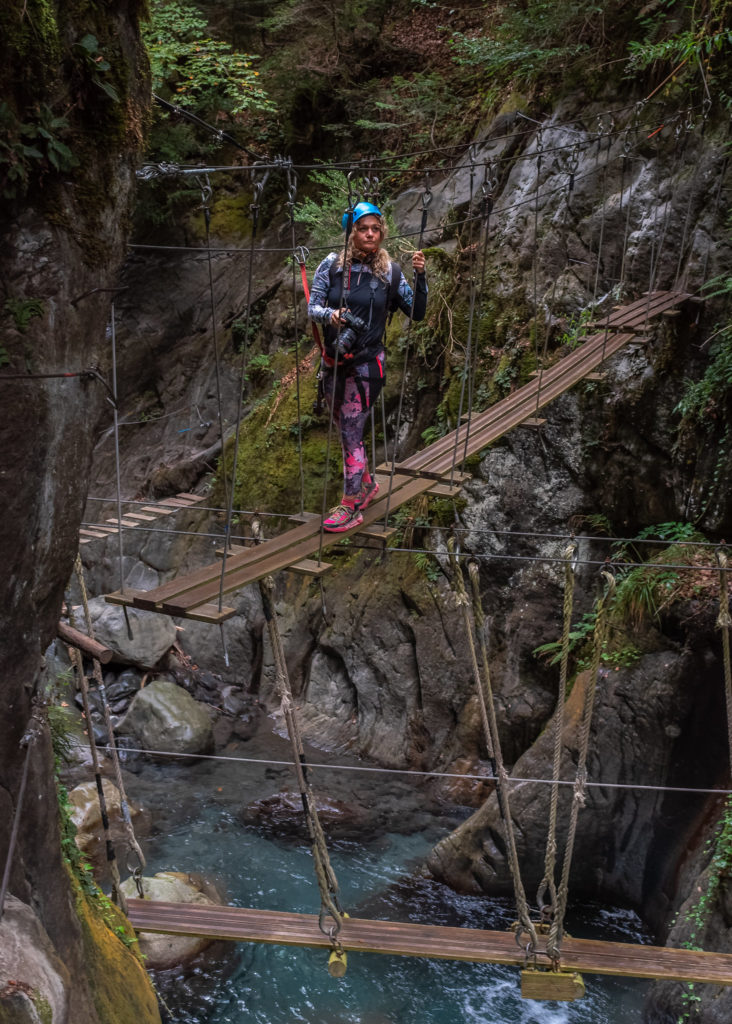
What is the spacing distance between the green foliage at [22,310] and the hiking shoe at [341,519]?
137 cm

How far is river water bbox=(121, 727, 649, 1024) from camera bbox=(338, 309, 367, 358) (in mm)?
3434

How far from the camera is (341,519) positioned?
337 centimetres

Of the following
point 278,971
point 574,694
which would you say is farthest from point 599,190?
point 278,971

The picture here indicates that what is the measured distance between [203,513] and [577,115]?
4.70m

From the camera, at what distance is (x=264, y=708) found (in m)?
7.62

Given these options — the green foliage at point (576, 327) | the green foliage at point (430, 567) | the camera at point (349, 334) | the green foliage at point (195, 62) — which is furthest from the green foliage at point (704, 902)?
the green foliage at point (195, 62)

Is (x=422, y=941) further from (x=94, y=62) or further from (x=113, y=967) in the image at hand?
(x=94, y=62)

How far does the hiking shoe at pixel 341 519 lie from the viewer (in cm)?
332

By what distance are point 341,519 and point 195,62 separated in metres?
7.04

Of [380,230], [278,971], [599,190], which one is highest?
[599,190]

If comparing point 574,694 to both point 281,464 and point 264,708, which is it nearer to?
point 264,708

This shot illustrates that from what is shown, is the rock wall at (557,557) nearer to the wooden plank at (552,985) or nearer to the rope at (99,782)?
the wooden plank at (552,985)

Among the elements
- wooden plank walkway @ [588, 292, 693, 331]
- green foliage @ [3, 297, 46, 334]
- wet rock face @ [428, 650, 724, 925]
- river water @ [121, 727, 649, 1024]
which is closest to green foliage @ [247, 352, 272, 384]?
river water @ [121, 727, 649, 1024]

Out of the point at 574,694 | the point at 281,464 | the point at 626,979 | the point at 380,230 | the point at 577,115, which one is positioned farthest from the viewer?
the point at 281,464
